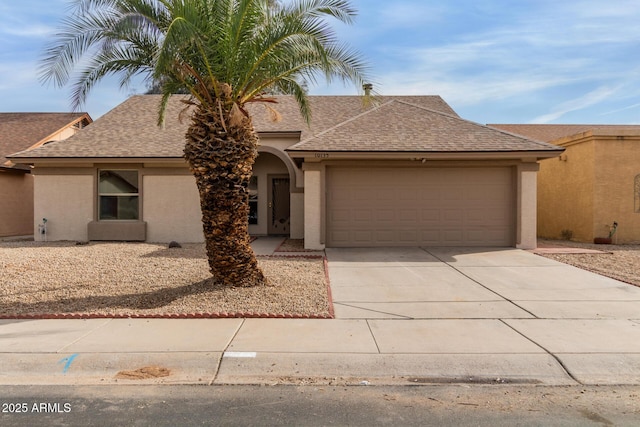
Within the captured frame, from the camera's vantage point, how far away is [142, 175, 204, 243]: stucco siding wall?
1568cm

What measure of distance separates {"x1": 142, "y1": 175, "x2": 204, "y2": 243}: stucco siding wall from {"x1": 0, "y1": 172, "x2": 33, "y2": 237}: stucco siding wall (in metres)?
7.24

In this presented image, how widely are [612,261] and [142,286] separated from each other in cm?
1120

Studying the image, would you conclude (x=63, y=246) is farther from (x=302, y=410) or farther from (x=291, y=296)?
(x=302, y=410)

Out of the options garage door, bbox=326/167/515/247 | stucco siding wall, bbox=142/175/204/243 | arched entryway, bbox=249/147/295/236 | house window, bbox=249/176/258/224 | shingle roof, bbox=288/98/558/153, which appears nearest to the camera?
shingle roof, bbox=288/98/558/153

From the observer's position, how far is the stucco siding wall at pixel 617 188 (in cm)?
1558

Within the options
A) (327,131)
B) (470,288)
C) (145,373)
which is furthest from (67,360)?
(327,131)

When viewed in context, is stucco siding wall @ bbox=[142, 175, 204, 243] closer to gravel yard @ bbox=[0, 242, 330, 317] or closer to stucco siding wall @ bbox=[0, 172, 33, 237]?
gravel yard @ bbox=[0, 242, 330, 317]

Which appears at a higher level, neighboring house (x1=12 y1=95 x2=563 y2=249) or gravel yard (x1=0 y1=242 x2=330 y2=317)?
neighboring house (x1=12 y1=95 x2=563 y2=249)

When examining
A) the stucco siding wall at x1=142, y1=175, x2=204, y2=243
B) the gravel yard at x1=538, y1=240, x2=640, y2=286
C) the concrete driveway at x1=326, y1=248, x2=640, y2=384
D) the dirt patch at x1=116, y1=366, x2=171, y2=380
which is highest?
the stucco siding wall at x1=142, y1=175, x2=204, y2=243

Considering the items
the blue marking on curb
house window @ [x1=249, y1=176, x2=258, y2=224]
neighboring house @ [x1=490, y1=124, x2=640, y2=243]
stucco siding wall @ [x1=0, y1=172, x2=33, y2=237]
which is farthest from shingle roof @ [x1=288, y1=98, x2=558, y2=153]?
stucco siding wall @ [x1=0, y1=172, x2=33, y2=237]

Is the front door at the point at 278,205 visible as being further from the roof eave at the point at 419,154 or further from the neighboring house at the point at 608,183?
the neighboring house at the point at 608,183

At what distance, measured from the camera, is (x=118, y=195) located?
1594 centimetres

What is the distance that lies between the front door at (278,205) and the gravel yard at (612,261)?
940cm

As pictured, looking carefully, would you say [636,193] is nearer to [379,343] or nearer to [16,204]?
[379,343]
